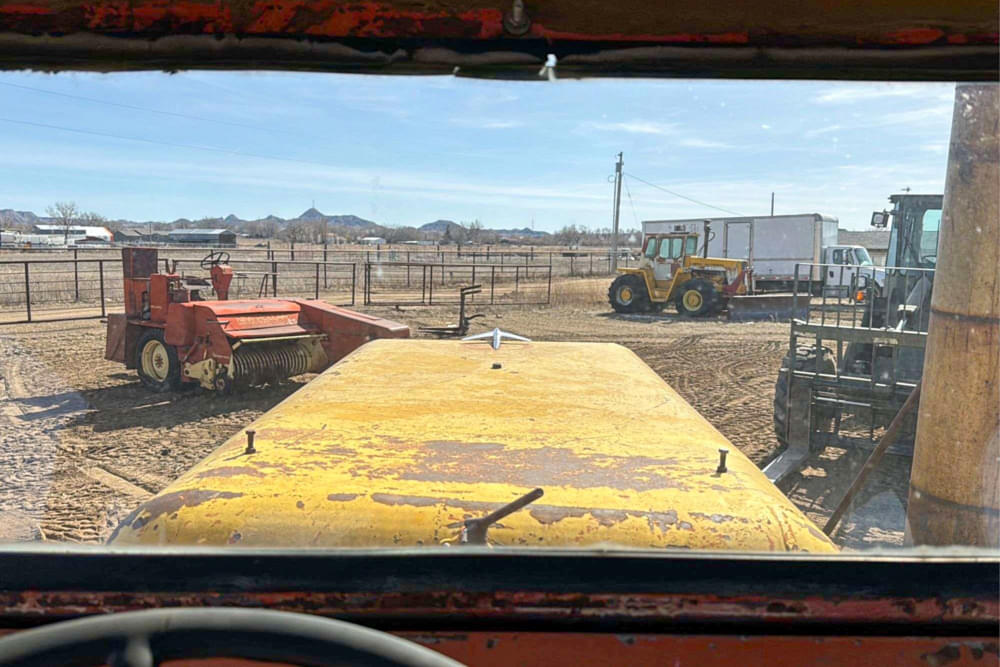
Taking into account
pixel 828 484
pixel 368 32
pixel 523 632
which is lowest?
pixel 828 484

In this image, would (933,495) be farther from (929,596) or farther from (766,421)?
(766,421)

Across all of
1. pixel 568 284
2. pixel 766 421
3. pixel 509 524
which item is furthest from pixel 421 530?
pixel 568 284

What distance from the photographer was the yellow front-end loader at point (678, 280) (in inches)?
706

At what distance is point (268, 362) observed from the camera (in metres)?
8.20

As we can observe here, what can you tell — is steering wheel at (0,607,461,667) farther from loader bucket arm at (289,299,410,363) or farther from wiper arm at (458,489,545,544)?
loader bucket arm at (289,299,410,363)

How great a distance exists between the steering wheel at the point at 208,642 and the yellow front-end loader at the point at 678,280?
17.8 meters

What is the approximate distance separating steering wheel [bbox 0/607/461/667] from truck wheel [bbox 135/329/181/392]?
816 centimetres

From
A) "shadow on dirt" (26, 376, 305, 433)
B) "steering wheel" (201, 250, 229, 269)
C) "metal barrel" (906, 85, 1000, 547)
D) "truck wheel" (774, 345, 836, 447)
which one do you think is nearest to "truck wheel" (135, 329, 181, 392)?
"shadow on dirt" (26, 376, 305, 433)

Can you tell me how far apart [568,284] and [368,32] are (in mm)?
21449

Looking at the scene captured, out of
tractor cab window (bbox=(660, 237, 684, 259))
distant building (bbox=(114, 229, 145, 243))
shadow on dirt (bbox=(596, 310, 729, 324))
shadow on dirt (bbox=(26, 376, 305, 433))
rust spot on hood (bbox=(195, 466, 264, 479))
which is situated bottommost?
shadow on dirt (bbox=(26, 376, 305, 433))

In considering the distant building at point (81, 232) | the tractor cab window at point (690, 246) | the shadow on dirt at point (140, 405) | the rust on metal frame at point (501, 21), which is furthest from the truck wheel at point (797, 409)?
the tractor cab window at point (690, 246)

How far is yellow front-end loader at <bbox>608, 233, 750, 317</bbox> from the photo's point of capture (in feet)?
58.9

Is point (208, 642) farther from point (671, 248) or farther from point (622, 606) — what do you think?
point (671, 248)

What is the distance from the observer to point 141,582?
1.09m
